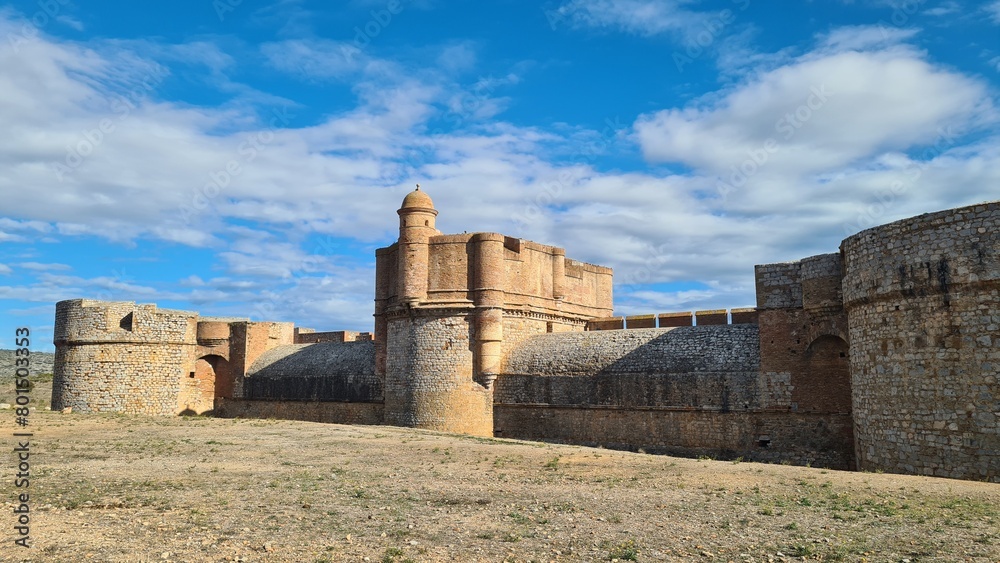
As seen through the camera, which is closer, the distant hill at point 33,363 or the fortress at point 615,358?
the fortress at point 615,358

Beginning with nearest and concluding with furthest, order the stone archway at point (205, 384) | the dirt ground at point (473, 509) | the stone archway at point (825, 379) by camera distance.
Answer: the dirt ground at point (473, 509), the stone archway at point (825, 379), the stone archway at point (205, 384)

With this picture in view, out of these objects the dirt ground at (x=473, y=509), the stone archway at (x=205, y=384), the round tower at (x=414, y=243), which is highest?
the round tower at (x=414, y=243)

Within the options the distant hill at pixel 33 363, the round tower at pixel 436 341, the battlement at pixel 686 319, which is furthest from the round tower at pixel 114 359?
the distant hill at pixel 33 363

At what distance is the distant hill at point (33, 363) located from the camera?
186 ft

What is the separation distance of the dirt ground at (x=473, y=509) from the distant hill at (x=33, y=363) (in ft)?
166

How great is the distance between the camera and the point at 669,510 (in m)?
9.33

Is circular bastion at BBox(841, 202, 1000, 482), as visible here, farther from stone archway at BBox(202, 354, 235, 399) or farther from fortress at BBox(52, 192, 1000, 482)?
stone archway at BBox(202, 354, 235, 399)

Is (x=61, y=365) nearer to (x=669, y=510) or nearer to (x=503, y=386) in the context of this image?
(x=503, y=386)

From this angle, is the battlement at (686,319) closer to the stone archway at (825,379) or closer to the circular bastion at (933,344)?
the stone archway at (825,379)

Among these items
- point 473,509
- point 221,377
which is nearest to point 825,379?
point 473,509

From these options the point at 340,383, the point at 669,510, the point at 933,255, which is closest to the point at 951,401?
the point at 933,255

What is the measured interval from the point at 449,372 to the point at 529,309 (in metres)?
3.79

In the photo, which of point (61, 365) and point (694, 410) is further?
point (61, 365)

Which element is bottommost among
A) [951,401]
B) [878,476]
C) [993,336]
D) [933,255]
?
[878,476]
